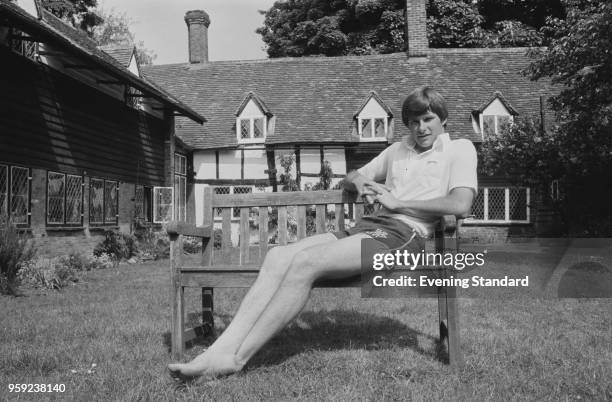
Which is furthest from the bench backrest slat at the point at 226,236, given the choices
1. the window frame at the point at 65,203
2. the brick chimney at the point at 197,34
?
the brick chimney at the point at 197,34

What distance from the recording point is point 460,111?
68.0 feet

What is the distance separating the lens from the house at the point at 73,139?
10453mm

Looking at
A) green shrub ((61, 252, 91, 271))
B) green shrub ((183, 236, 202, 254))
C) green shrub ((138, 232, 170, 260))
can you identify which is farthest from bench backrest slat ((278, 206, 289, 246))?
green shrub ((183, 236, 202, 254))

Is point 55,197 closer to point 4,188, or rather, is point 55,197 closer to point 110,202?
point 4,188

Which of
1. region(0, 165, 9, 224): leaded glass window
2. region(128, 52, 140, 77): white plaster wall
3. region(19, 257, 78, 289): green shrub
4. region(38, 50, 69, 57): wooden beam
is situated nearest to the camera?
region(19, 257, 78, 289): green shrub

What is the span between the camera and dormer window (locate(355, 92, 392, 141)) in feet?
64.6

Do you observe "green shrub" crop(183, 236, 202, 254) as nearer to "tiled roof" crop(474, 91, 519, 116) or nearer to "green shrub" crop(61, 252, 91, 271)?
"green shrub" crop(61, 252, 91, 271)

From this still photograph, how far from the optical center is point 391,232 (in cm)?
350

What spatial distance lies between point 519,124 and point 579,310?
11.8 meters

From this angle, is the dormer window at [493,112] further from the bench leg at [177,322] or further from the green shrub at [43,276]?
the bench leg at [177,322]

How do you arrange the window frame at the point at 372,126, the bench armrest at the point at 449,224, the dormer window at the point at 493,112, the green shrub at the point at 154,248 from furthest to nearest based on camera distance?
1. the dormer window at the point at 493,112
2. the window frame at the point at 372,126
3. the green shrub at the point at 154,248
4. the bench armrest at the point at 449,224

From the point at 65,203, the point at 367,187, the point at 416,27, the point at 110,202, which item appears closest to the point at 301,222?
the point at 367,187

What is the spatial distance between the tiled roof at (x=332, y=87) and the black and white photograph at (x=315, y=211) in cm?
10

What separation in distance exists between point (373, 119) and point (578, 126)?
8340 mm
